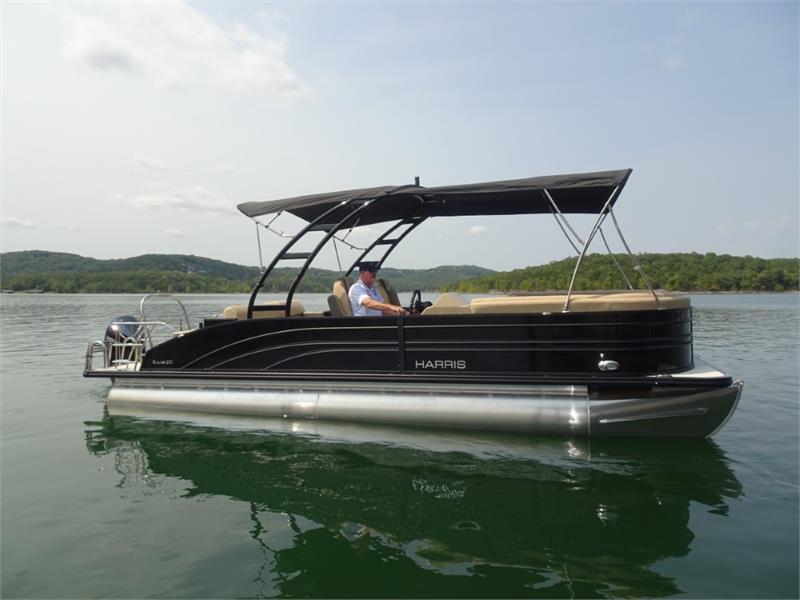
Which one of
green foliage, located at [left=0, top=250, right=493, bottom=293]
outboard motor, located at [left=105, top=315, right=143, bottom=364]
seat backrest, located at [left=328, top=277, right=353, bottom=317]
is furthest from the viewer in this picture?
green foliage, located at [left=0, top=250, right=493, bottom=293]

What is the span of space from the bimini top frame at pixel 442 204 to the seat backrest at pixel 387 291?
32.2 inches

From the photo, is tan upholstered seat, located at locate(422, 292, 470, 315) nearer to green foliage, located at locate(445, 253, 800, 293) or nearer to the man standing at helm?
the man standing at helm

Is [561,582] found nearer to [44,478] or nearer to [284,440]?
[284,440]

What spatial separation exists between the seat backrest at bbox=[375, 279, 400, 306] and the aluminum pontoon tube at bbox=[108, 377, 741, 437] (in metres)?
1.73

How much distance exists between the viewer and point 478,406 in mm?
5938

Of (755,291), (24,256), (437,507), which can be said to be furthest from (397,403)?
(24,256)

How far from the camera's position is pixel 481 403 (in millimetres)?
5938

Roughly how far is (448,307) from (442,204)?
212 cm

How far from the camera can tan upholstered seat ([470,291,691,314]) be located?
18.1 feet

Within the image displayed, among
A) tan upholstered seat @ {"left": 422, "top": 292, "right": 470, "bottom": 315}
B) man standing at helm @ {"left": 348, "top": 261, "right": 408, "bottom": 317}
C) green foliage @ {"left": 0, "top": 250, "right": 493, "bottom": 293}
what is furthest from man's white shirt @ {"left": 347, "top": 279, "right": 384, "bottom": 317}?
green foliage @ {"left": 0, "top": 250, "right": 493, "bottom": 293}

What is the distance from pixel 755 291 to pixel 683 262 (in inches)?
393

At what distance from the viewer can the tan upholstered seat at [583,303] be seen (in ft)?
18.1

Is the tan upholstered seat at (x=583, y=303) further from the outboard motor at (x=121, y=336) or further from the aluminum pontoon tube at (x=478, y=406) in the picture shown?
the outboard motor at (x=121, y=336)

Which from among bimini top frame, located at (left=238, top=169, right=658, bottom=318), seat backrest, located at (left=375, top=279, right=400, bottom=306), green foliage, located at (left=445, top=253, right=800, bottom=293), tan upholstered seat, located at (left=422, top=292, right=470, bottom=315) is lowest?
tan upholstered seat, located at (left=422, top=292, right=470, bottom=315)
